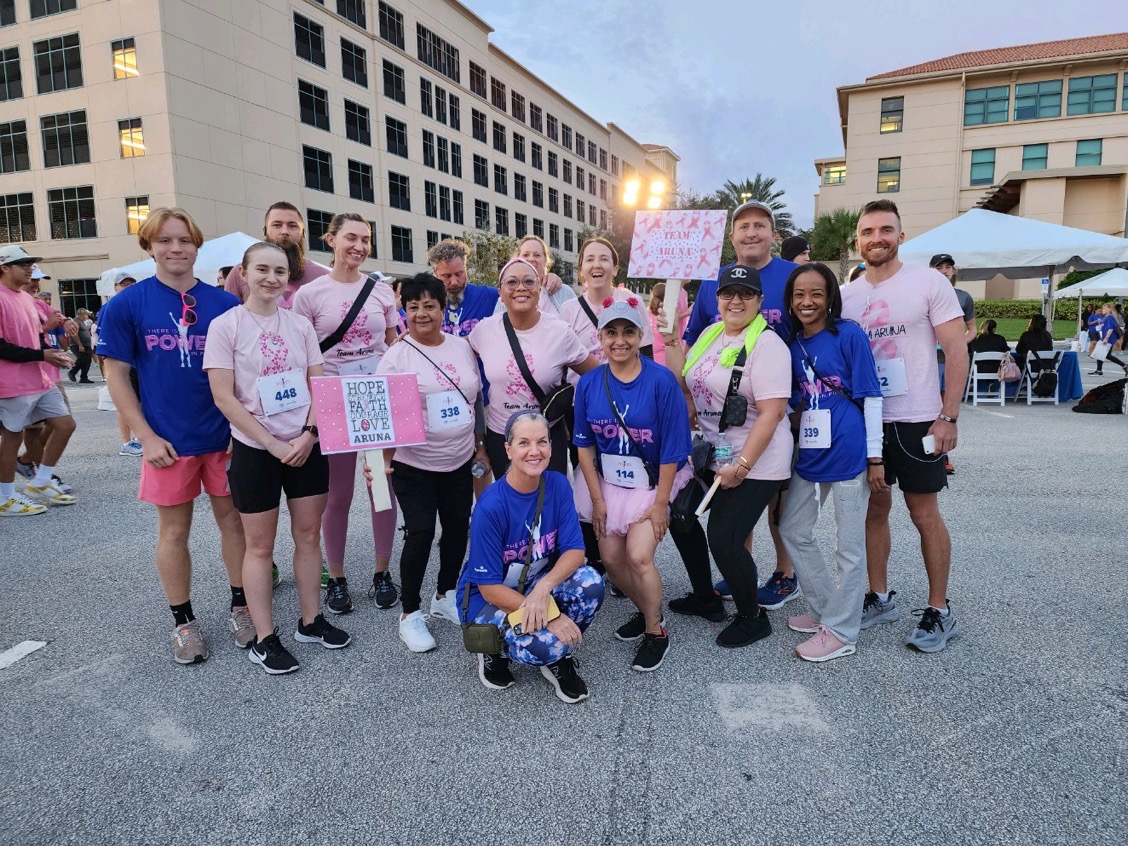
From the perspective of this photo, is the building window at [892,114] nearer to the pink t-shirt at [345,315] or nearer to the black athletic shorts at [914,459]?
the black athletic shorts at [914,459]

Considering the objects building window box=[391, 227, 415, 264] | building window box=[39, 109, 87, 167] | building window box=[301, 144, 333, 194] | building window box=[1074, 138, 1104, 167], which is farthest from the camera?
building window box=[1074, 138, 1104, 167]

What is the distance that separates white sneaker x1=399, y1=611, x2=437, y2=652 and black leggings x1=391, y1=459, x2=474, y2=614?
48 mm

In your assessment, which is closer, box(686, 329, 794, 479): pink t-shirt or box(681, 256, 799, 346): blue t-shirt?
box(686, 329, 794, 479): pink t-shirt

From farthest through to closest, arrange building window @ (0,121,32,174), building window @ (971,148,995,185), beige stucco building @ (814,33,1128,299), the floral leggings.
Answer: building window @ (971,148,995,185) → beige stucco building @ (814,33,1128,299) → building window @ (0,121,32,174) → the floral leggings

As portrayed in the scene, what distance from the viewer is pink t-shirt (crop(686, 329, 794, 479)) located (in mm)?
3023

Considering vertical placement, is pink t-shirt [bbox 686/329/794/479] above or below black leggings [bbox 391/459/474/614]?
above

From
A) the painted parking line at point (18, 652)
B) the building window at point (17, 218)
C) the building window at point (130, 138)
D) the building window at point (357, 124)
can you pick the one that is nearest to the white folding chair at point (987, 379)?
the painted parking line at point (18, 652)

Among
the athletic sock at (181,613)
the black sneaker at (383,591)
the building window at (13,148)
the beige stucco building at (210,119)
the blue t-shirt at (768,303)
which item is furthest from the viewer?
the building window at (13,148)

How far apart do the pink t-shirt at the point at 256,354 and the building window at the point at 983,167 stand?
46.0 m

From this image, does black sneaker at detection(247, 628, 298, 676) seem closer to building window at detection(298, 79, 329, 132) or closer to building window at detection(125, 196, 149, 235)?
building window at detection(125, 196, 149, 235)

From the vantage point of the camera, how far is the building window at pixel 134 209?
24859 mm

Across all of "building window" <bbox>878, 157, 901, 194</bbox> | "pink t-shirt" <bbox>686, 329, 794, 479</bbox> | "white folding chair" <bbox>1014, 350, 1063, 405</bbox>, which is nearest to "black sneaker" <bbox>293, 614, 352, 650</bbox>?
"pink t-shirt" <bbox>686, 329, 794, 479</bbox>

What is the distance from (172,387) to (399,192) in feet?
112

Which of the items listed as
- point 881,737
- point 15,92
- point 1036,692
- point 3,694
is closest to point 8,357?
point 3,694
